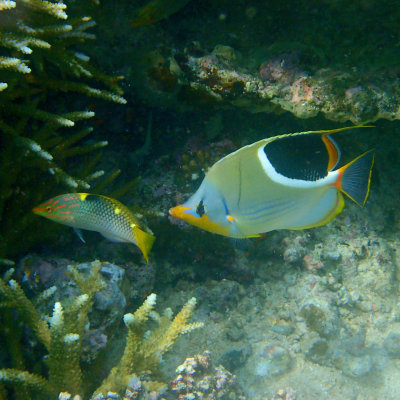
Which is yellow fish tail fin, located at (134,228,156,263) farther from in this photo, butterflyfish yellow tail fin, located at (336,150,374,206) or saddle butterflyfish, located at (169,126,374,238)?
butterflyfish yellow tail fin, located at (336,150,374,206)

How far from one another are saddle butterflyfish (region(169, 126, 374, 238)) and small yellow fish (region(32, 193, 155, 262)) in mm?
788

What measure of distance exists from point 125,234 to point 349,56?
3202 mm

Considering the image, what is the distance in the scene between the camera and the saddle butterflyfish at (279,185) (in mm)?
1716

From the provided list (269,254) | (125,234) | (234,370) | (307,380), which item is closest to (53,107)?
(125,234)

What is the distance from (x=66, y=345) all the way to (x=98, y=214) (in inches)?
39.6

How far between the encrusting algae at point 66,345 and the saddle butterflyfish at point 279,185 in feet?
4.33

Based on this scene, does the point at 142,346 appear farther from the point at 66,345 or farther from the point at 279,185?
the point at 279,185

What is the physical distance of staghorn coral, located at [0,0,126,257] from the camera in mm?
2760

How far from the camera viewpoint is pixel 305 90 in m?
3.21

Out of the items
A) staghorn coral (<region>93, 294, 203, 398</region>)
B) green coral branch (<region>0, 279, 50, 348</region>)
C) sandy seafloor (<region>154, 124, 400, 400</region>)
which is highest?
green coral branch (<region>0, 279, 50, 348</region>)

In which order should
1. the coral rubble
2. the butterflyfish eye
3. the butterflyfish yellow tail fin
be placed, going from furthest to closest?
1. the coral rubble
2. the butterflyfish eye
3. the butterflyfish yellow tail fin

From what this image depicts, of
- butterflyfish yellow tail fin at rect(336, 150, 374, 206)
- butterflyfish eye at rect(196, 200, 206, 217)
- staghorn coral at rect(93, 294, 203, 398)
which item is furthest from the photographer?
staghorn coral at rect(93, 294, 203, 398)

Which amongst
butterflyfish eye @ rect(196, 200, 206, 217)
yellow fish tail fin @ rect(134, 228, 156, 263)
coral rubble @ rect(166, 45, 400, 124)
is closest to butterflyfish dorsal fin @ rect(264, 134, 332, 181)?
butterflyfish eye @ rect(196, 200, 206, 217)

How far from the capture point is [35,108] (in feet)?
10.1
